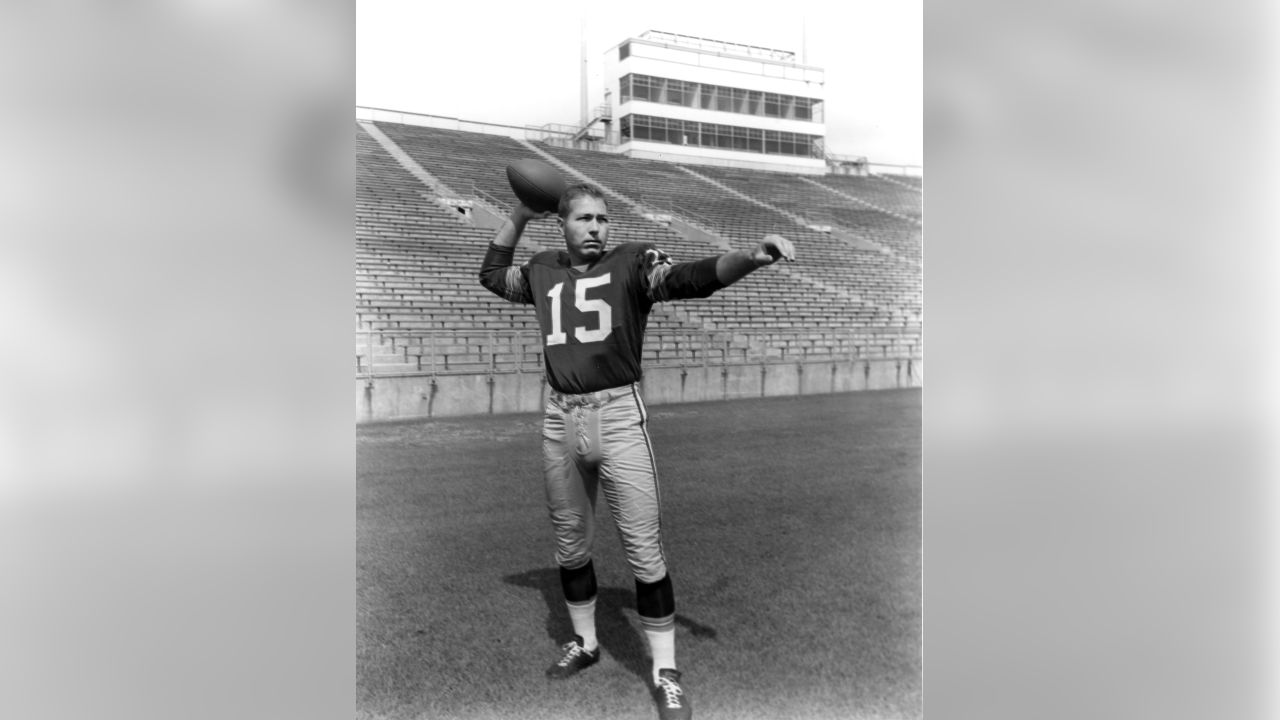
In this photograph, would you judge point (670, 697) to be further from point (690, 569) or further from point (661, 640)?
point (690, 569)

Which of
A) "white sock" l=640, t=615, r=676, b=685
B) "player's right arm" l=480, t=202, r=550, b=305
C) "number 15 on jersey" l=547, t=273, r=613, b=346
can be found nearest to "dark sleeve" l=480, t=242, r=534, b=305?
"player's right arm" l=480, t=202, r=550, b=305

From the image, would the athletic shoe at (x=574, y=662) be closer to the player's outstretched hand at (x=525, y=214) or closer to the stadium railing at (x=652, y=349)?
the stadium railing at (x=652, y=349)

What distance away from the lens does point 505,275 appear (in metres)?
2.70

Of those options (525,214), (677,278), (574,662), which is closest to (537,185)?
(525,214)

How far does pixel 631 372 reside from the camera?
2557 mm

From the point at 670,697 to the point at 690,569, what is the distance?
42 centimetres

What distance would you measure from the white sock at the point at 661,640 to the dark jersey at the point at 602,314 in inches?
27.0

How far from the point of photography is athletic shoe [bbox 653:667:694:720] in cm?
261

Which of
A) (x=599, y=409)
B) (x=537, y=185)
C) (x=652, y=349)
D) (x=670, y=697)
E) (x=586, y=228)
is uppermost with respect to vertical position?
(x=537, y=185)

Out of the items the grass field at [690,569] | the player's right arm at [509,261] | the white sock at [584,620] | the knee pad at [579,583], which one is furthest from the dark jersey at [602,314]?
the white sock at [584,620]
